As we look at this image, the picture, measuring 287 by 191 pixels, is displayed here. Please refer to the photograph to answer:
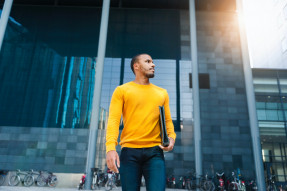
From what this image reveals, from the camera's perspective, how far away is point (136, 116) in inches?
73.7

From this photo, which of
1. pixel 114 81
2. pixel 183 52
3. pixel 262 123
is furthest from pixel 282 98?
pixel 114 81

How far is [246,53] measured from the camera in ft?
47.4

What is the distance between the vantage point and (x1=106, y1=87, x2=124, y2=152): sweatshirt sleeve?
176cm

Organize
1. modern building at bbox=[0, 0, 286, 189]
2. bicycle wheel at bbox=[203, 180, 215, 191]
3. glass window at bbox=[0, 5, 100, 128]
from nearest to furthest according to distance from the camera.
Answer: bicycle wheel at bbox=[203, 180, 215, 191] < modern building at bbox=[0, 0, 286, 189] < glass window at bbox=[0, 5, 100, 128]

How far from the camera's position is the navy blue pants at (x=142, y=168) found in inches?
65.3

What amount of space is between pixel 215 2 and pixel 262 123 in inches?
381

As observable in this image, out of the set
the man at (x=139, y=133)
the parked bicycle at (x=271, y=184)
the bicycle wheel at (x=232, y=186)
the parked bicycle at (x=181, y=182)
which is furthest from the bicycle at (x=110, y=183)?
the man at (x=139, y=133)

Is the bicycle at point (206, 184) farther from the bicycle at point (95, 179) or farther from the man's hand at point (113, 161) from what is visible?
the man's hand at point (113, 161)

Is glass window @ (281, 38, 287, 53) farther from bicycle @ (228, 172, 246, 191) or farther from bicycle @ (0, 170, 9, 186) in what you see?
bicycle @ (0, 170, 9, 186)

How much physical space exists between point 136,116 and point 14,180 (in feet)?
48.9

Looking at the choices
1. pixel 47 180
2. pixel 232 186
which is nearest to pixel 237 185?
pixel 232 186

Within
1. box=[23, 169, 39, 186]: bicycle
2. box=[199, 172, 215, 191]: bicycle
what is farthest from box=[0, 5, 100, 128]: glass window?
box=[199, 172, 215, 191]: bicycle

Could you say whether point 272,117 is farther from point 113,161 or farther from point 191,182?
point 113,161

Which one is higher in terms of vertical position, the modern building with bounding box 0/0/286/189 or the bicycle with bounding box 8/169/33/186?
the modern building with bounding box 0/0/286/189
